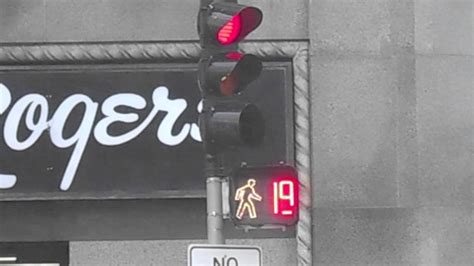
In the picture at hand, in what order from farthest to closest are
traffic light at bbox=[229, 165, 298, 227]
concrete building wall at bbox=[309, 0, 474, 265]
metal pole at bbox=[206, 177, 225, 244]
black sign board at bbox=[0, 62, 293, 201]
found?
1. black sign board at bbox=[0, 62, 293, 201]
2. concrete building wall at bbox=[309, 0, 474, 265]
3. metal pole at bbox=[206, 177, 225, 244]
4. traffic light at bbox=[229, 165, 298, 227]

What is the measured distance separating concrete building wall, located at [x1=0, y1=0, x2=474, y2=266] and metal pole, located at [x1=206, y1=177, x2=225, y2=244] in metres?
3.43

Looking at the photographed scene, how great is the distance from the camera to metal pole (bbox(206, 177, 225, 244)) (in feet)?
27.3

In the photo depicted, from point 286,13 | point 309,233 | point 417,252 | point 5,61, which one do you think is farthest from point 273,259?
point 5,61

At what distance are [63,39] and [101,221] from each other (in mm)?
1924

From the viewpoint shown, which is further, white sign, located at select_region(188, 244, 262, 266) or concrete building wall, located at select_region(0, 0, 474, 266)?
concrete building wall, located at select_region(0, 0, 474, 266)

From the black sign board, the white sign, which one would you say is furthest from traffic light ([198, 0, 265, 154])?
the black sign board

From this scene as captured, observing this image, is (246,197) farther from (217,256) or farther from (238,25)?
(238,25)

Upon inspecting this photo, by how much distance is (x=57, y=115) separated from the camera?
11.8 meters

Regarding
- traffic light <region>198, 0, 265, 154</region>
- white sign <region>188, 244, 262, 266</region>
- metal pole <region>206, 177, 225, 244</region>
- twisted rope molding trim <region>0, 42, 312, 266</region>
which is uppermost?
twisted rope molding trim <region>0, 42, 312, 266</region>

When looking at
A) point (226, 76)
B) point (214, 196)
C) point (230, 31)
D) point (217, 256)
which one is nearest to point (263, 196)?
point (214, 196)

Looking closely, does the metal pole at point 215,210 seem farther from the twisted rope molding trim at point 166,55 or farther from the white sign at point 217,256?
the twisted rope molding trim at point 166,55

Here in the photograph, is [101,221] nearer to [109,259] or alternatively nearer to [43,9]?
[109,259]

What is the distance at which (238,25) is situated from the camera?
8.23 meters

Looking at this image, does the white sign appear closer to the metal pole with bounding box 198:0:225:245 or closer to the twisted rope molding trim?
the metal pole with bounding box 198:0:225:245
